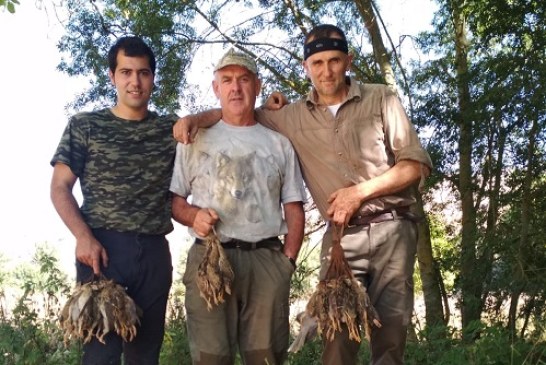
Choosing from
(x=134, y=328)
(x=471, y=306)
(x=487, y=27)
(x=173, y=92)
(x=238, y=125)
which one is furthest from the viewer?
(x=173, y=92)

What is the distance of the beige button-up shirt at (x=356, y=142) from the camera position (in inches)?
168

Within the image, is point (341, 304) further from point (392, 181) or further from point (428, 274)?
point (428, 274)

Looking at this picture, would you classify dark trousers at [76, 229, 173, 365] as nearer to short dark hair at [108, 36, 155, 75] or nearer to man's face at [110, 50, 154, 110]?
man's face at [110, 50, 154, 110]

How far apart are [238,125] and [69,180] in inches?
42.5

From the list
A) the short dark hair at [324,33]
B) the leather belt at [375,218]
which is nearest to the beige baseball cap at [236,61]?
the short dark hair at [324,33]

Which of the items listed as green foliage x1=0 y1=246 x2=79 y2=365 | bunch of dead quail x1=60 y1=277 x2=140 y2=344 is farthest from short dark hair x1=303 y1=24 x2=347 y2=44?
green foliage x1=0 y1=246 x2=79 y2=365

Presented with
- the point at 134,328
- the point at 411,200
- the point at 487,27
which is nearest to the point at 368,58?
the point at 487,27

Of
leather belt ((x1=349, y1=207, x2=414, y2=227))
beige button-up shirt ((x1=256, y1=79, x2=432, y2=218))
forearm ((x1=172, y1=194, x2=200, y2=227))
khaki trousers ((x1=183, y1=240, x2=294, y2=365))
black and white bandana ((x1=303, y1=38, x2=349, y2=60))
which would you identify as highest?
black and white bandana ((x1=303, y1=38, x2=349, y2=60))

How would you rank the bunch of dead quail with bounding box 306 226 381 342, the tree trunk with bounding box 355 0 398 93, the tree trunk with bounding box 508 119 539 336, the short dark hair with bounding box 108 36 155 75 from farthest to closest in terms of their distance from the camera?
1. the tree trunk with bounding box 355 0 398 93
2. the tree trunk with bounding box 508 119 539 336
3. the short dark hair with bounding box 108 36 155 75
4. the bunch of dead quail with bounding box 306 226 381 342

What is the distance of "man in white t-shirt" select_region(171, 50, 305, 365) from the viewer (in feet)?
13.5

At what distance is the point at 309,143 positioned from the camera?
439 centimetres

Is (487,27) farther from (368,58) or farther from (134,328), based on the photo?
(134,328)

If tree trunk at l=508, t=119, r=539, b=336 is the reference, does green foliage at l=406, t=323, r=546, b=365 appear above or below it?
below

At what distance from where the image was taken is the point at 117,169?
166 inches
